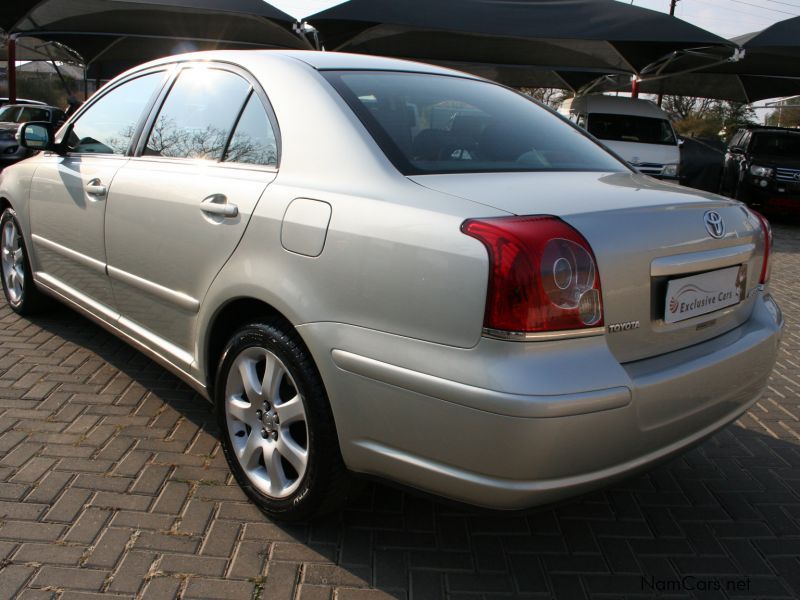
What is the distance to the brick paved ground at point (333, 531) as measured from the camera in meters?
2.23

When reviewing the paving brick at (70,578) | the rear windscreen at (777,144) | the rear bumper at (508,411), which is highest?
the rear bumper at (508,411)

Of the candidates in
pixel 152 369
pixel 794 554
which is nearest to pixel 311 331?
pixel 794 554

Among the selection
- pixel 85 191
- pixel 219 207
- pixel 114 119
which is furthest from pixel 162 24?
pixel 219 207

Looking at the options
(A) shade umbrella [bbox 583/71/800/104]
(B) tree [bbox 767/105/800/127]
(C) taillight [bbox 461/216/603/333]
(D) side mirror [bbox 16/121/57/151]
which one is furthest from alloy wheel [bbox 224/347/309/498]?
(B) tree [bbox 767/105/800/127]

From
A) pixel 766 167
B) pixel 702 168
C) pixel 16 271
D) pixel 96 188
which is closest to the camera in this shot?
pixel 96 188

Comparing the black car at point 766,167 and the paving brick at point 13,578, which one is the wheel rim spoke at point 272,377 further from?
the black car at point 766,167

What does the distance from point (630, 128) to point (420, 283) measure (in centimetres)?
1137

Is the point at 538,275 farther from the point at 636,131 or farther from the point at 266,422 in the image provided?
the point at 636,131

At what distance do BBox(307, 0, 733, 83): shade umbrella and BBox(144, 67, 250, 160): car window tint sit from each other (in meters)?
10.8

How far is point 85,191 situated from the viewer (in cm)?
351

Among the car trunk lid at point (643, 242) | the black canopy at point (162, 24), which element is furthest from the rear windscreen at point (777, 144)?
the car trunk lid at point (643, 242)

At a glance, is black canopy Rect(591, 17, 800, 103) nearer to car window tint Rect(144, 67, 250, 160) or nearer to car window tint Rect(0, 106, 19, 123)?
car window tint Rect(144, 67, 250, 160)

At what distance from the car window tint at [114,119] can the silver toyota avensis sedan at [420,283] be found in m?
0.18

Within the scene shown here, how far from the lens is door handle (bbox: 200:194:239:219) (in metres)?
2.51
